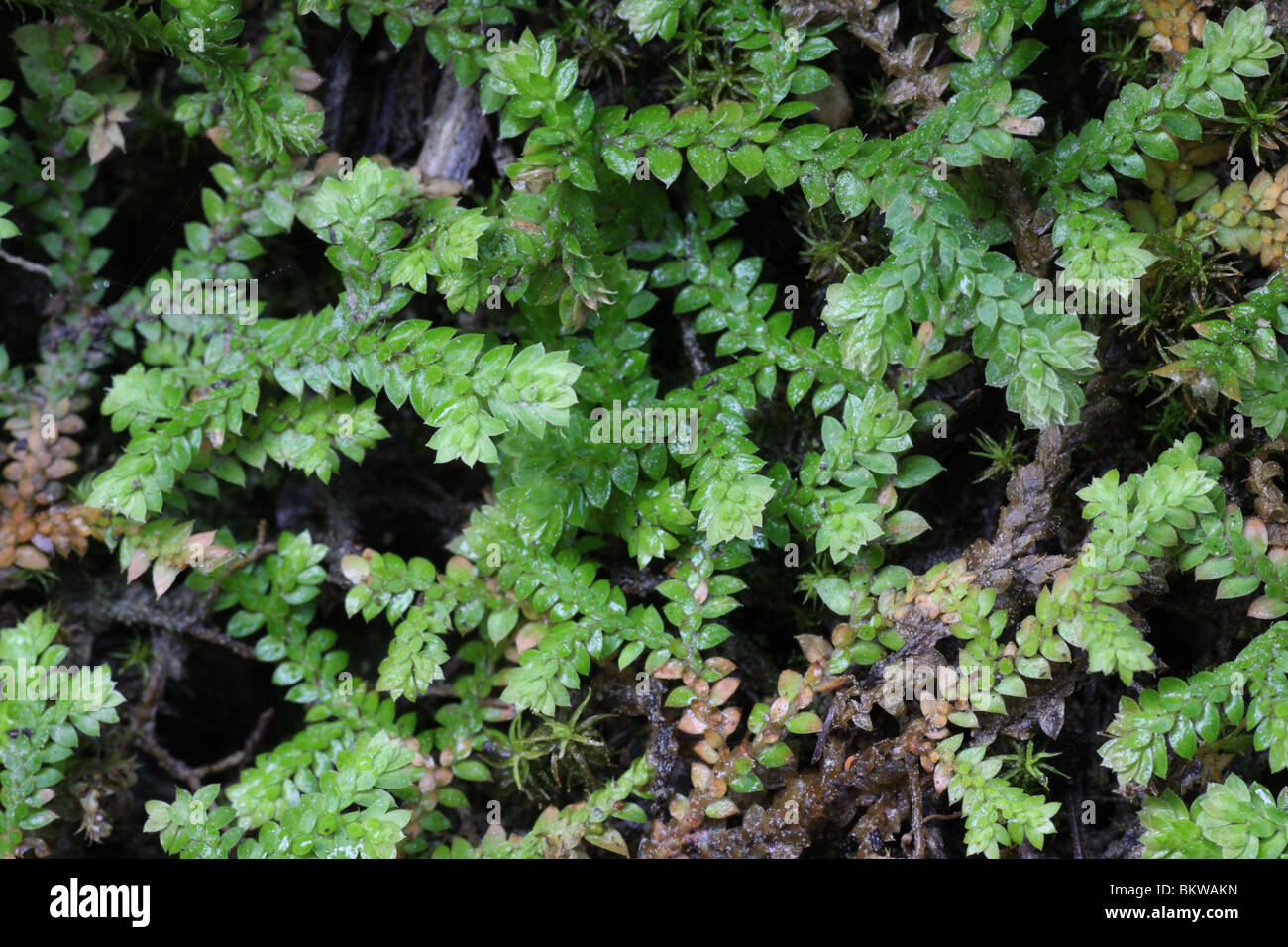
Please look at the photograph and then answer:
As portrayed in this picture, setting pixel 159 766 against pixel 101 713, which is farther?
pixel 159 766

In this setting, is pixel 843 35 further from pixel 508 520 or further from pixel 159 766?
pixel 159 766

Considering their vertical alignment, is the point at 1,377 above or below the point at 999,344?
above

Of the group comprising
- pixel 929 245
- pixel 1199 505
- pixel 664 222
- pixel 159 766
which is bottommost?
pixel 159 766

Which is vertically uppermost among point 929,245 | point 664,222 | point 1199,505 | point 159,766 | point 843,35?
point 843,35

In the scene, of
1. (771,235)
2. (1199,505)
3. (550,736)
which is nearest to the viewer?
(1199,505)

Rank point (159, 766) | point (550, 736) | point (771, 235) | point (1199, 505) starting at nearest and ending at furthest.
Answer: point (1199, 505), point (550, 736), point (771, 235), point (159, 766)

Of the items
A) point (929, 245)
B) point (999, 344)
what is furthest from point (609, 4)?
point (999, 344)

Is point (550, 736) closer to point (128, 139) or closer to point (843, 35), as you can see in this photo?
point (843, 35)

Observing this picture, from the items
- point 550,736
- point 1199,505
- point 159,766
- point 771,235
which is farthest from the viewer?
point 159,766

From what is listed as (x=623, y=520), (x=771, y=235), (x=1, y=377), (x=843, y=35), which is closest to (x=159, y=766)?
(x=1, y=377)
